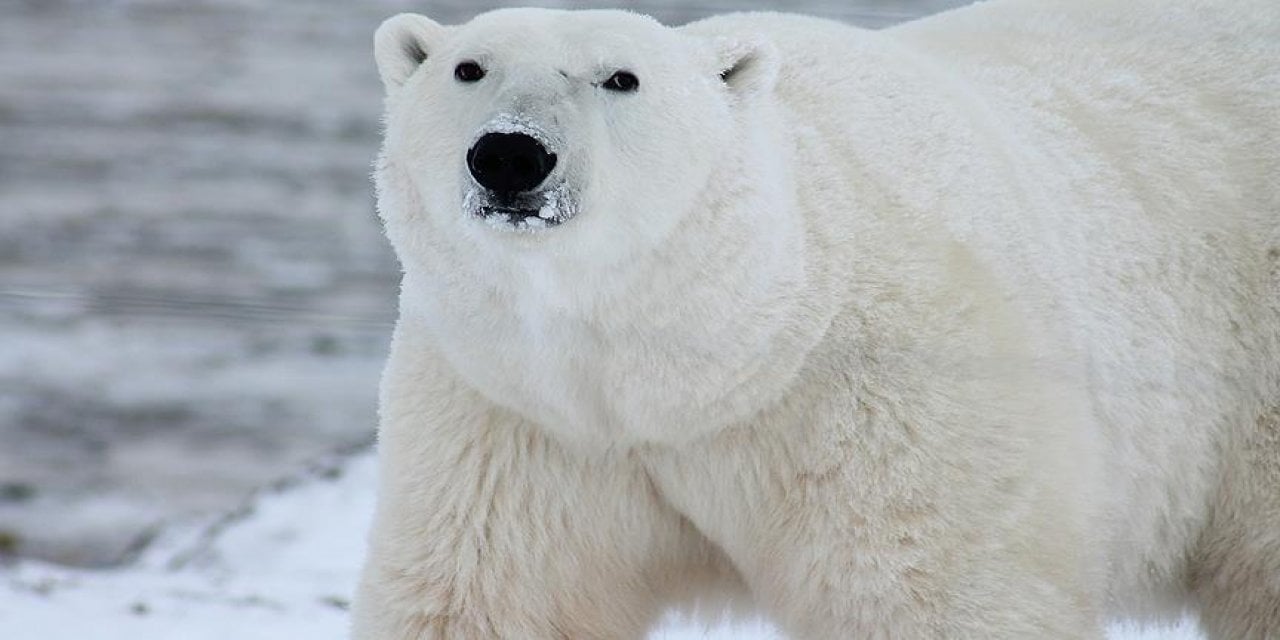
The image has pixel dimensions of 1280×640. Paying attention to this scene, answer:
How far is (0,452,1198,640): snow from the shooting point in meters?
4.04

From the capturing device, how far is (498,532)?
106 inches

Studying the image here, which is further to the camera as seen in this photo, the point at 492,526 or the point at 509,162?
the point at 492,526

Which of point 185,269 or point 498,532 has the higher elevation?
point 498,532

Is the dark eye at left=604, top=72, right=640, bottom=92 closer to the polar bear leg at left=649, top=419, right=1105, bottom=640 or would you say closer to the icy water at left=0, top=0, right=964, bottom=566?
the polar bear leg at left=649, top=419, right=1105, bottom=640

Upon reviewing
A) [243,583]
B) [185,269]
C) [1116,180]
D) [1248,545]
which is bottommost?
[185,269]

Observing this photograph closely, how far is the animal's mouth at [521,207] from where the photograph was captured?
2.24 m

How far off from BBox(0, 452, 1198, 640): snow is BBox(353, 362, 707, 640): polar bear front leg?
42cm

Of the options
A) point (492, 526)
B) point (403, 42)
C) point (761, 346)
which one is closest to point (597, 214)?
point (761, 346)

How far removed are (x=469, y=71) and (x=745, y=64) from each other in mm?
431

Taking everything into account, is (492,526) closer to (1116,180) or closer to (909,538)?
(909,538)

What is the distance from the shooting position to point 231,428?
796 cm

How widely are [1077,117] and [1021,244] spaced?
1.57ft

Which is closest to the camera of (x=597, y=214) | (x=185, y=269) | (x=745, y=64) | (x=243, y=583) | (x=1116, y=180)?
(x=597, y=214)

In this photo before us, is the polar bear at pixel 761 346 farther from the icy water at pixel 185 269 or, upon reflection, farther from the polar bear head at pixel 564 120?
the icy water at pixel 185 269
